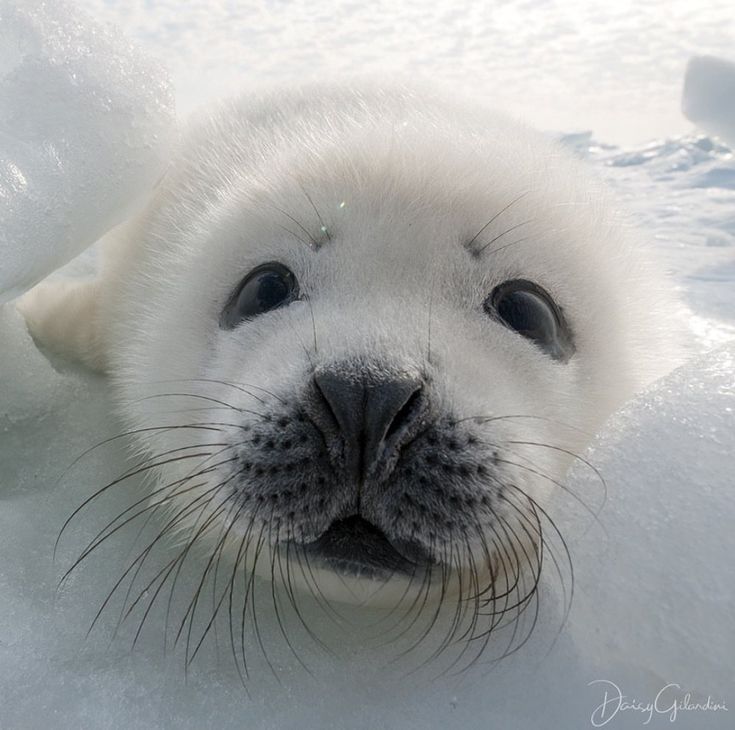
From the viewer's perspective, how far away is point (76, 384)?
2494mm

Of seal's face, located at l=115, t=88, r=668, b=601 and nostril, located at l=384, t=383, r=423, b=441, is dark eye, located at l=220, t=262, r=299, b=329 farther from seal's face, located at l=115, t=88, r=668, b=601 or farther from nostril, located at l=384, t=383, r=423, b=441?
nostril, located at l=384, t=383, r=423, b=441

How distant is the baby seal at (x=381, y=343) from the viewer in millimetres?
1331

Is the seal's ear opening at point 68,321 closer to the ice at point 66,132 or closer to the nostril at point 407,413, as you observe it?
the ice at point 66,132

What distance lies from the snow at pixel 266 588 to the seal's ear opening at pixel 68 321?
0.57 metres

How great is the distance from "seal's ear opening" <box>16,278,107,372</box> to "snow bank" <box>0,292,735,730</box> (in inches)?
43.6

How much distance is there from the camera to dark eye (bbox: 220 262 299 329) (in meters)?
1.75

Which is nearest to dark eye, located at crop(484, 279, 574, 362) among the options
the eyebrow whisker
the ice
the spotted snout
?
the eyebrow whisker

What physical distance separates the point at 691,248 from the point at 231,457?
5.73 metres

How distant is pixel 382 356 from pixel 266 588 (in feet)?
2.04

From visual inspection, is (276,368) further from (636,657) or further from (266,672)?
(636,657)

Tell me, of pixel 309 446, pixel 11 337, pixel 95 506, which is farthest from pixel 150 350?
pixel 309 446

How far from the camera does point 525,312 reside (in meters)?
1.69
